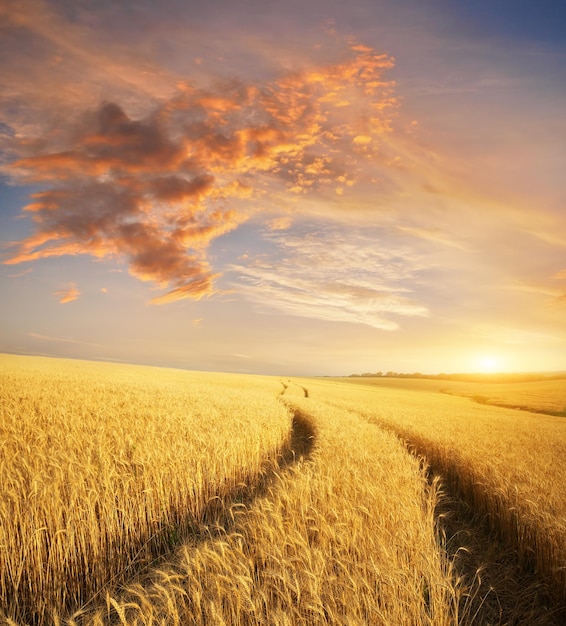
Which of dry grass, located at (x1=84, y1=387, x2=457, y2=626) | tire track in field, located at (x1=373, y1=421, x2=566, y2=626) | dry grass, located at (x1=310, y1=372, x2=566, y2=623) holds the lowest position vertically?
tire track in field, located at (x1=373, y1=421, x2=566, y2=626)

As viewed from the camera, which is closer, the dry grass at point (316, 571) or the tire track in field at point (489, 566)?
the dry grass at point (316, 571)

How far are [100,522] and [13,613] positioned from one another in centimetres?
116

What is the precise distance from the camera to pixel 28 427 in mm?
8586

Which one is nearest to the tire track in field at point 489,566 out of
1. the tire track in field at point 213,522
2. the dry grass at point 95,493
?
the tire track in field at point 213,522

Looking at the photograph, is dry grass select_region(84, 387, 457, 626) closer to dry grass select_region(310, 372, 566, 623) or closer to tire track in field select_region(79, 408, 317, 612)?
tire track in field select_region(79, 408, 317, 612)

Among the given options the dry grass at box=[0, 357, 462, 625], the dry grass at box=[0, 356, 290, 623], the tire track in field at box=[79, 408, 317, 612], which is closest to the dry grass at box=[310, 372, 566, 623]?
the dry grass at box=[0, 357, 462, 625]

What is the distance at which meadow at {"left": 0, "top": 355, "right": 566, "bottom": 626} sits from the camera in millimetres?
3322

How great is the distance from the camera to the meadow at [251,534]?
332cm

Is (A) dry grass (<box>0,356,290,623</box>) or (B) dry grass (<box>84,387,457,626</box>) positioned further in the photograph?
(A) dry grass (<box>0,356,290,623</box>)

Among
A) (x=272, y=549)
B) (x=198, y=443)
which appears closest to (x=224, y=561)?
(x=272, y=549)

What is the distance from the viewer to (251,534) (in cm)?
454

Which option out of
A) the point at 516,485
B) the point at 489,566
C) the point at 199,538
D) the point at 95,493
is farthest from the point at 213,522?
the point at 516,485

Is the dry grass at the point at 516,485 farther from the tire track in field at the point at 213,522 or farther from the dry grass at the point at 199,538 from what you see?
the tire track in field at the point at 213,522

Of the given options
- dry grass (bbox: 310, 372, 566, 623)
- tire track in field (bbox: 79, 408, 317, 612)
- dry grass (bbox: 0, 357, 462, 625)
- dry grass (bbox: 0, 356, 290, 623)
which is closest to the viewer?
dry grass (bbox: 0, 357, 462, 625)
